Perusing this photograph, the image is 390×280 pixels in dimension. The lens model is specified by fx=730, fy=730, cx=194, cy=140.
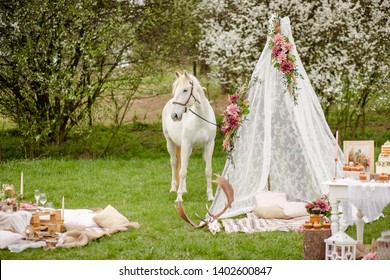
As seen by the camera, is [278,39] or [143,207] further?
[143,207]

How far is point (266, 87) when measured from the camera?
734 cm

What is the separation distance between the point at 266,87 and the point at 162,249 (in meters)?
2.36

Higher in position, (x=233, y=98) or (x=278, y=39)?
(x=278, y=39)

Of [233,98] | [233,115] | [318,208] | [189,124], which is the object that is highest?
[233,98]

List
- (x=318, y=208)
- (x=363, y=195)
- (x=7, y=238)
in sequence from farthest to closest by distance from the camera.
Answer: (x=7, y=238) < (x=318, y=208) < (x=363, y=195)

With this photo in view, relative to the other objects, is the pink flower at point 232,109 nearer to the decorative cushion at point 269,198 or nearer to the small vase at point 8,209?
the decorative cushion at point 269,198

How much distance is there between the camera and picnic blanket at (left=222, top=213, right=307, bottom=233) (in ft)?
21.2

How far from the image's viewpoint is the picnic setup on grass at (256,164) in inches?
239

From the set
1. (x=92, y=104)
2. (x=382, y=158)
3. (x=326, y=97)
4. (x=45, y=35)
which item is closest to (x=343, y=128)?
(x=326, y=97)

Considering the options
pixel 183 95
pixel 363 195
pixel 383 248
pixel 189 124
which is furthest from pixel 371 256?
pixel 189 124

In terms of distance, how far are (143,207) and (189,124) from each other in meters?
1.05

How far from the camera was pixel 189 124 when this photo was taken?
7.94 meters

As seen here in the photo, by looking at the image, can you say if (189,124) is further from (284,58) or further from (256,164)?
(284,58)

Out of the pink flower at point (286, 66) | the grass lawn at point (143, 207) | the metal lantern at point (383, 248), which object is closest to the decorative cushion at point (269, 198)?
the grass lawn at point (143, 207)
